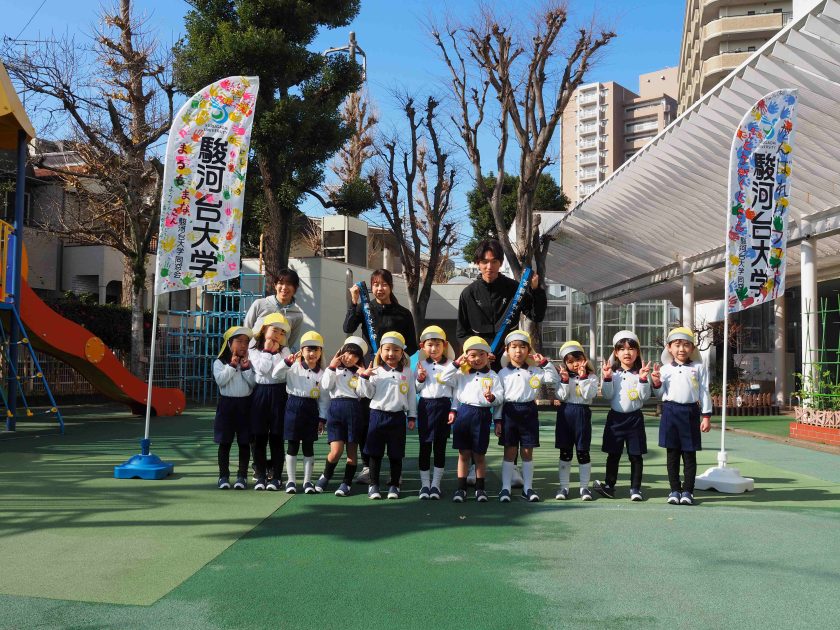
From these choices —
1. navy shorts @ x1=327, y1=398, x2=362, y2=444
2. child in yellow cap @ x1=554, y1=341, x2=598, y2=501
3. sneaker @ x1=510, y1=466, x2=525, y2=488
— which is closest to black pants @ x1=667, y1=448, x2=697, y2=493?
child in yellow cap @ x1=554, y1=341, x2=598, y2=501

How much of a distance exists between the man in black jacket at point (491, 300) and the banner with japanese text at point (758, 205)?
6.73 feet

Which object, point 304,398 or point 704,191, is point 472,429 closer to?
point 304,398

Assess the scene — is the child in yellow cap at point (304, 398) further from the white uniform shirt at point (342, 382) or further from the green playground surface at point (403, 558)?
the green playground surface at point (403, 558)

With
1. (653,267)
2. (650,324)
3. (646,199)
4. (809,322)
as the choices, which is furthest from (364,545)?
(650,324)

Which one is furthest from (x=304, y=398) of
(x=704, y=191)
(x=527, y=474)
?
(x=704, y=191)

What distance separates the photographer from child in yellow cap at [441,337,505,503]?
5.43 meters

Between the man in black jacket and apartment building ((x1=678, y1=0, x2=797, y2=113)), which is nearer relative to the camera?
the man in black jacket

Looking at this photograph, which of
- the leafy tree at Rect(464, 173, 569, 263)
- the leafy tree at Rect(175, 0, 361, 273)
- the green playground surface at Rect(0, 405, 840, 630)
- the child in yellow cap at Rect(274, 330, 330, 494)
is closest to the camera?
the green playground surface at Rect(0, 405, 840, 630)

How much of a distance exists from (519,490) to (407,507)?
3.95 feet

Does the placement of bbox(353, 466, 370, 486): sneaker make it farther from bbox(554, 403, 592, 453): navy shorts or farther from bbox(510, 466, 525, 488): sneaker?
bbox(554, 403, 592, 453): navy shorts

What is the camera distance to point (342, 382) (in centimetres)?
567

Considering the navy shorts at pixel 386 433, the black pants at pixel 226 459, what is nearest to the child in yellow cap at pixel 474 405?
the navy shorts at pixel 386 433

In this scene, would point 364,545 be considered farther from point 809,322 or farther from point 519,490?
point 809,322

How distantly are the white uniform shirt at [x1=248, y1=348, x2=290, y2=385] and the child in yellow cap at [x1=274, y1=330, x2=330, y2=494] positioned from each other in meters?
0.05
